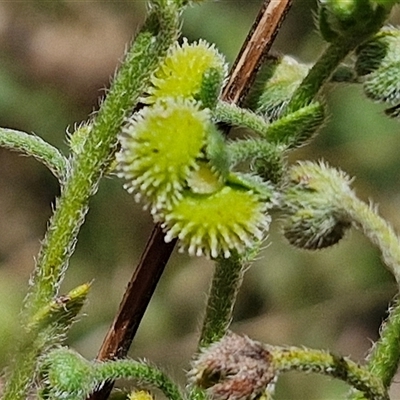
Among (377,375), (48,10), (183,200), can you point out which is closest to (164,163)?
(183,200)

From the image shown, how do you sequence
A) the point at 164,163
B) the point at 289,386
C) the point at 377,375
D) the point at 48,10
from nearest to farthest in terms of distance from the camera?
the point at 164,163
the point at 377,375
the point at 289,386
the point at 48,10

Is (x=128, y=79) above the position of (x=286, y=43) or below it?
below

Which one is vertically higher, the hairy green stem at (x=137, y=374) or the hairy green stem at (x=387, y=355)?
the hairy green stem at (x=387, y=355)

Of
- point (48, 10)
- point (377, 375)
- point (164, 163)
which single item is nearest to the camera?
point (164, 163)

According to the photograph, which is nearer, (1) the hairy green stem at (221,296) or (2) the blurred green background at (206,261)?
(1) the hairy green stem at (221,296)

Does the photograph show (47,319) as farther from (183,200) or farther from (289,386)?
(289,386)

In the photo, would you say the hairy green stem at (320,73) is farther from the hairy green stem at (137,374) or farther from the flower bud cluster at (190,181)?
the hairy green stem at (137,374)

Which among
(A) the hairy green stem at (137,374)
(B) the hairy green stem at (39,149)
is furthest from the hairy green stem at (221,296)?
(B) the hairy green stem at (39,149)
